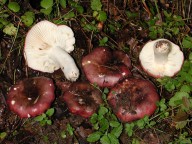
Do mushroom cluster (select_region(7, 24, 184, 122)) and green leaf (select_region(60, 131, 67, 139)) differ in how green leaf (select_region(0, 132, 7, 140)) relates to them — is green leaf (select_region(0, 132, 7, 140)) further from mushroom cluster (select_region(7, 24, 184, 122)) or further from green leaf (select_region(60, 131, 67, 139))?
green leaf (select_region(60, 131, 67, 139))

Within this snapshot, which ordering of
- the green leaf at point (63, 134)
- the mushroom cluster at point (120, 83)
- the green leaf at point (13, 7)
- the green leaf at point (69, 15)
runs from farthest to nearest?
the green leaf at point (69, 15) → the green leaf at point (13, 7) → the green leaf at point (63, 134) → the mushroom cluster at point (120, 83)

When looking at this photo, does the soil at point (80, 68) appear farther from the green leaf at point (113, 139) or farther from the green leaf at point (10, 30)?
the green leaf at point (113, 139)

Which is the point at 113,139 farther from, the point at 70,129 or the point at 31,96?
the point at 31,96

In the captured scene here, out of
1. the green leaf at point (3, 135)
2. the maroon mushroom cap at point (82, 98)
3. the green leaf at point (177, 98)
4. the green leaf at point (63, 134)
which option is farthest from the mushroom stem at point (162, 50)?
the green leaf at point (3, 135)

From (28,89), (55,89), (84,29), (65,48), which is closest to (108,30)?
(84,29)

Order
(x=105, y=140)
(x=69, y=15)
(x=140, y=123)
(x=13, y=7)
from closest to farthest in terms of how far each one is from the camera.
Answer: (x=105, y=140) < (x=140, y=123) < (x=13, y=7) < (x=69, y=15)

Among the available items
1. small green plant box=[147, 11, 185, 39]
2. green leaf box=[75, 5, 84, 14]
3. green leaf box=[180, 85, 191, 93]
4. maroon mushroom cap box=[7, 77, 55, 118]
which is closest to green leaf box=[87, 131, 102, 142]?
maroon mushroom cap box=[7, 77, 55, 118]

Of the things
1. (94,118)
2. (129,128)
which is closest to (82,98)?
(94,118)
